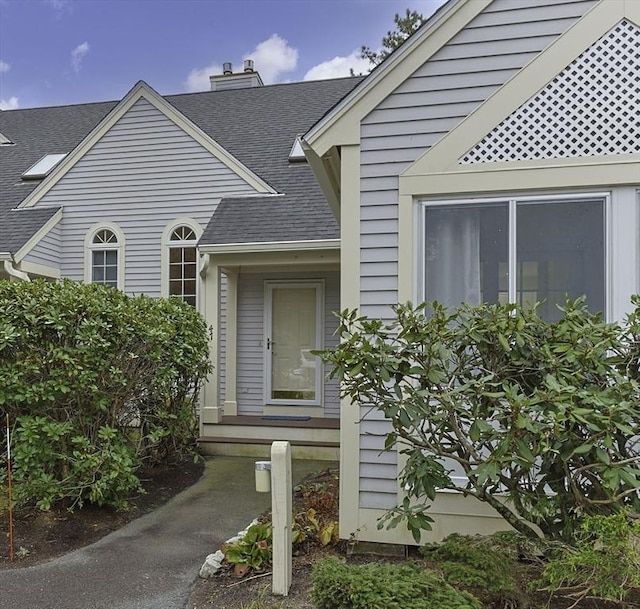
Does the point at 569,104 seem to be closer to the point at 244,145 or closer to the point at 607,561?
the point at 607,561

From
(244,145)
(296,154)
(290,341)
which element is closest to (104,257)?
(244,145)

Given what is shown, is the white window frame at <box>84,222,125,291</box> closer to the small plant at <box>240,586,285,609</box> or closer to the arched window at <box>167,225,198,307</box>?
the arched window at <box>167,225,198,307</box>

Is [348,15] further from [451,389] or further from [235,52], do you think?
[451,389]

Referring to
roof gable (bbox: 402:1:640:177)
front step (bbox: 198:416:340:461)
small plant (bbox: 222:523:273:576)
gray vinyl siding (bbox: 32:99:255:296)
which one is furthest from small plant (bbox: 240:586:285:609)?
gray vinyl siding (bbox: 32:99:255:296)

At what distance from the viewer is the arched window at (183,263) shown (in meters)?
9.07

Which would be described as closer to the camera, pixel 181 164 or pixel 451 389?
pixel 451 389

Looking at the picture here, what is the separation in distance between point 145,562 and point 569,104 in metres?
4.74

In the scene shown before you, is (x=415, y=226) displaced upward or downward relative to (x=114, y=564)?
upward

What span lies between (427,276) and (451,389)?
128cm

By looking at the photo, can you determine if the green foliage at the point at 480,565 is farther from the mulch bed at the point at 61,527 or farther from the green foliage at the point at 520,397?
the mulch bed at the point at 61,527

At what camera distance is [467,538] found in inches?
136

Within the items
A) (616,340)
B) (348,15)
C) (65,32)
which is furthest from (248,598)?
(65,32)

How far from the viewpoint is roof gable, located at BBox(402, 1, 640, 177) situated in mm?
3832

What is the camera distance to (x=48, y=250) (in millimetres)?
9266
